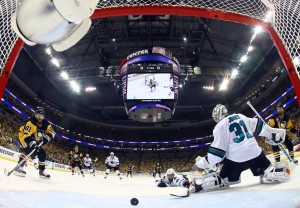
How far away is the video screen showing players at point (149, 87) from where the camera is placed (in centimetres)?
760

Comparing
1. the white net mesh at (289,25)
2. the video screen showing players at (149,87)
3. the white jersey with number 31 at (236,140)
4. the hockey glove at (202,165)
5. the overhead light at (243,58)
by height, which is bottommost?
the hockey glove at (202,165)

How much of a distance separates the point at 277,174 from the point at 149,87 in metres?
5.46

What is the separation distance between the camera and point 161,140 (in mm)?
21078

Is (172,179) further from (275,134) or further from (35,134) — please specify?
(35,134)

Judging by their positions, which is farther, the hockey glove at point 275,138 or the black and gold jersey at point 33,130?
the black and gold jersey at point 33,130

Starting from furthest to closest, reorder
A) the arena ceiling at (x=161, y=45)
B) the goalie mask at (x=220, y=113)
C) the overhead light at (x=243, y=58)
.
→ the overhead light at (x=243, y=58), the arena ceiling at (x=161, y=45), the goalie mask at (x=220, y=113)

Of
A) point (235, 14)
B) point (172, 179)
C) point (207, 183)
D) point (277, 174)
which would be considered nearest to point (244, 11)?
point (235, 14)

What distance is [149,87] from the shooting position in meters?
7.62

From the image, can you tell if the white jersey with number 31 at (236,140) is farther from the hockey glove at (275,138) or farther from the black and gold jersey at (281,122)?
the black and gold jersey at (281,122)

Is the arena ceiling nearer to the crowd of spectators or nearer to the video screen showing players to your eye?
the crowd of spectators

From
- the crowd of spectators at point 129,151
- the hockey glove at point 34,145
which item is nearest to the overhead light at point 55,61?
the crowd of spectators at point 129,151

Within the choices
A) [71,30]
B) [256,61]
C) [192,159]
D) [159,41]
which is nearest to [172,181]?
[71,30]

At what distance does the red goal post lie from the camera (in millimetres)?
2607

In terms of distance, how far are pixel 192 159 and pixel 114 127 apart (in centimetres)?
669
